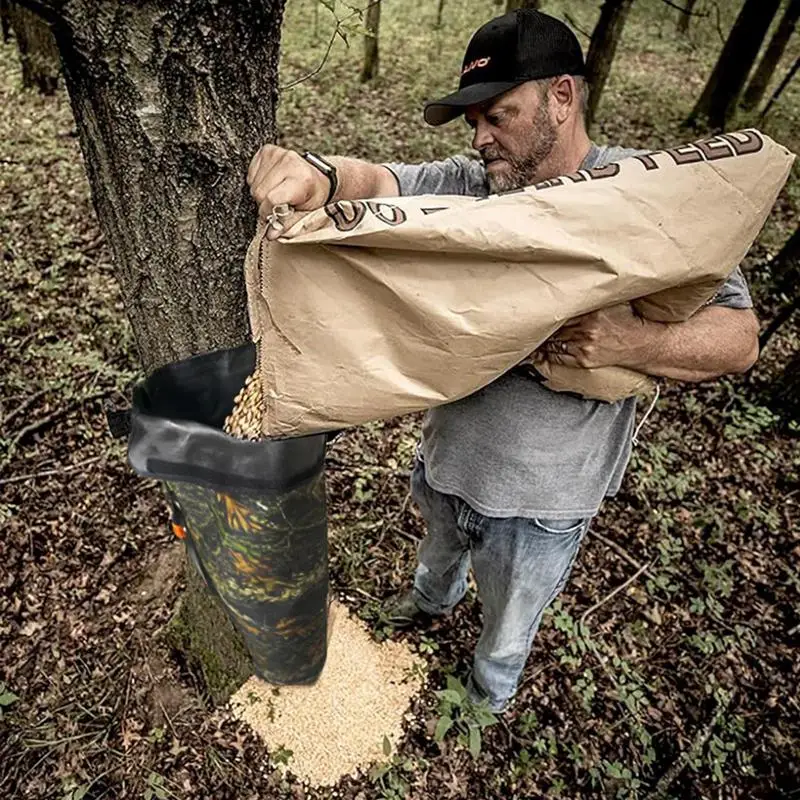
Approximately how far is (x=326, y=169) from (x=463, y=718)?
218cm

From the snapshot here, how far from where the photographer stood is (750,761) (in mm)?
2584

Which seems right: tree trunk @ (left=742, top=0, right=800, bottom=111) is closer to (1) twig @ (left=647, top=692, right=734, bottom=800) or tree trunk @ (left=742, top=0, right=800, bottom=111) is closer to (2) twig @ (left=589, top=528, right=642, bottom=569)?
(2) twig @ (left=589, top=528, right=642, bottom=569)

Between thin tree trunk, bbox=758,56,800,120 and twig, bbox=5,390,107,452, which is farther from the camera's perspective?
thin tree trunk, bbox=758,56,800,120

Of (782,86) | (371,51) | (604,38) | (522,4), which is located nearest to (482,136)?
(604,38)

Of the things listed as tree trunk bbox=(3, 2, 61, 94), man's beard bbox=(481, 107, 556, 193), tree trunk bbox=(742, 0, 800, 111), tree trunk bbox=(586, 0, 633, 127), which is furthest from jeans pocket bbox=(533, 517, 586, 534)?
tree trunk bbox=(742, 0, 800, 111)

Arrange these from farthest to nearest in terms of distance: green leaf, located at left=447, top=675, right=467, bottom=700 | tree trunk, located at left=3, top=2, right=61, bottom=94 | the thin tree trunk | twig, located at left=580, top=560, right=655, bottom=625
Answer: the thin tree trunk → tree trunk, located at left=3, top=2, right=61, bottom=94 → twig, located at left=580, top=560, right=655, bottom=625 → green leaf, located at left=447, top=675, right=467, bottom=700

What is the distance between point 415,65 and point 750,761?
405 inches

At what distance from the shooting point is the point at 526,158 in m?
1.69

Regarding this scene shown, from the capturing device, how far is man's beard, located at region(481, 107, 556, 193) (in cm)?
167

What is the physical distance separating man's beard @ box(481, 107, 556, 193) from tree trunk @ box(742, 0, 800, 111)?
8.73m

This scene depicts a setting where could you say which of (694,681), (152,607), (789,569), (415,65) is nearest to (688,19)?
(415,65)

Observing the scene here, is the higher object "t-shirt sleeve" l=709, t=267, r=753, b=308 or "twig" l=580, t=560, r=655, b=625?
"t-shirt sleeve" l=709, t=267, r=753, b=308

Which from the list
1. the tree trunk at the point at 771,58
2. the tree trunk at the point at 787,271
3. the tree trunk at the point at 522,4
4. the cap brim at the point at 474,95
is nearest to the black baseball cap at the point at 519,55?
the cap brim at the point at 474,95

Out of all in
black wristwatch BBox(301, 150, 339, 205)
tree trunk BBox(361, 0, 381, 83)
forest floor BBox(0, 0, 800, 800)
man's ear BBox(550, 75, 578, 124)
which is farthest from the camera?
tree trunk BBox(361, 0, 381, 83)
